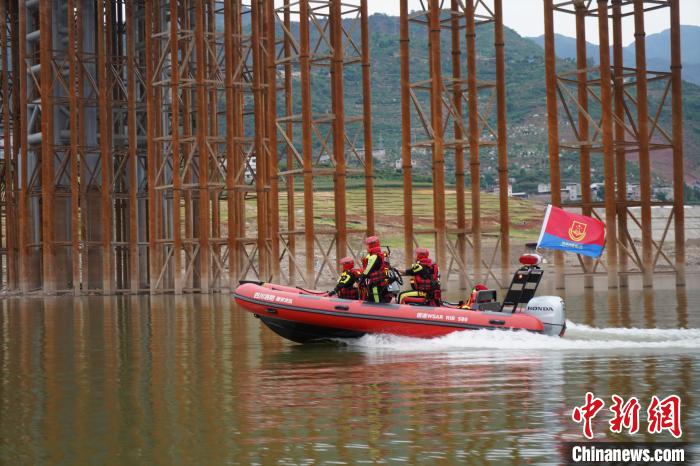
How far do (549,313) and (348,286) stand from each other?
345cm

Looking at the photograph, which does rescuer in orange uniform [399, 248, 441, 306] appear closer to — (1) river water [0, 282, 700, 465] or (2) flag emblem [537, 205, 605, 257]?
(1) river water [0, 282, 700, 465]

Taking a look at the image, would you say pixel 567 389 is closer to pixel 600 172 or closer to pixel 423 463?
pixel 423 463

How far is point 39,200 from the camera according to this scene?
167 ft

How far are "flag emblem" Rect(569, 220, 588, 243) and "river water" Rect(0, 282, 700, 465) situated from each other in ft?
5.46

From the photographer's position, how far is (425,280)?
22.1 metres

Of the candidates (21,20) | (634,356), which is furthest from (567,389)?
(21,20)

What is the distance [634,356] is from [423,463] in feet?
28.3

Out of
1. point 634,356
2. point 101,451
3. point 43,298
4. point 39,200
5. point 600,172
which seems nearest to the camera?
point 101,451

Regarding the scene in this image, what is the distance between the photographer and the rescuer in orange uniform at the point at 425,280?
2198 cm

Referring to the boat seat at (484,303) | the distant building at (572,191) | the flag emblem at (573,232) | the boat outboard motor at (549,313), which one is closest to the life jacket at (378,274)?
the boat seat at (484,303)

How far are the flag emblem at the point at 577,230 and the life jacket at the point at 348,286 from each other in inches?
148

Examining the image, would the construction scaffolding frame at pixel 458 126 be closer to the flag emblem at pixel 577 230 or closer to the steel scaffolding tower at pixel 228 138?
the steel scaffolding tower at pixel 228 138

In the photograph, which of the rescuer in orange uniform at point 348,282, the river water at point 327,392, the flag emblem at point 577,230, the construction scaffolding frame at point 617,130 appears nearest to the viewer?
the river water at point 327,392

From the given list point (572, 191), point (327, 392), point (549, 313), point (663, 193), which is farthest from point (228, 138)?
point (663, 193)
